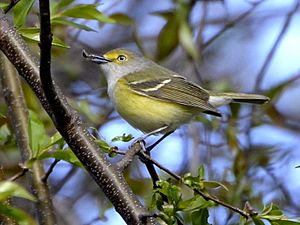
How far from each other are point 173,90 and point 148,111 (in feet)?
0.94

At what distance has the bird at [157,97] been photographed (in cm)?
365

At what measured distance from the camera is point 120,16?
3.63 meters

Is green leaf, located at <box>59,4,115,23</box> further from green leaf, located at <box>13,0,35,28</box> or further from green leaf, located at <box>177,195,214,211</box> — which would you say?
green leaf, located at <box>177,195,214,211</box>

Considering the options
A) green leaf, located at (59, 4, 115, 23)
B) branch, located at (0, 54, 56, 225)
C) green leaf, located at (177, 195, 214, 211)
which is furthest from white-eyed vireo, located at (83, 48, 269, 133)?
green leaf, located at (177, 195, 214, 211)

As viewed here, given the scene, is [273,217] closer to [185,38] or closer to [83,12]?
[83,12]

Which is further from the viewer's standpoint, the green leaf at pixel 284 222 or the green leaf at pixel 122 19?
the green leaf at pixel 122 19

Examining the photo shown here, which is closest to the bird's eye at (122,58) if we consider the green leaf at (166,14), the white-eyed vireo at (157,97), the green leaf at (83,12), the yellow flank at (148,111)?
the white-eyed vireo at (157,97)

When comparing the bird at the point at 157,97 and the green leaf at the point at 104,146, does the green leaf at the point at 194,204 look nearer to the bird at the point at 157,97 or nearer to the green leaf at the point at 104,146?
the green leaf at the point at 104,146

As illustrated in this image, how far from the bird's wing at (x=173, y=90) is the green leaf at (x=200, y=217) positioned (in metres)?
1.82

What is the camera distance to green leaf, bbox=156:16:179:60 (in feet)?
12.1

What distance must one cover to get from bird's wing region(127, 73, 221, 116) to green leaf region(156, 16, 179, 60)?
211 mm

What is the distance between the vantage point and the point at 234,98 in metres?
3.74

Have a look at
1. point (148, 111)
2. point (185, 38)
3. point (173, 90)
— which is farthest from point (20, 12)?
point (173, 90)

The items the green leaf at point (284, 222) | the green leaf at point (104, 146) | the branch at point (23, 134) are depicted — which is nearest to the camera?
the green leaf at point (284, 222)
